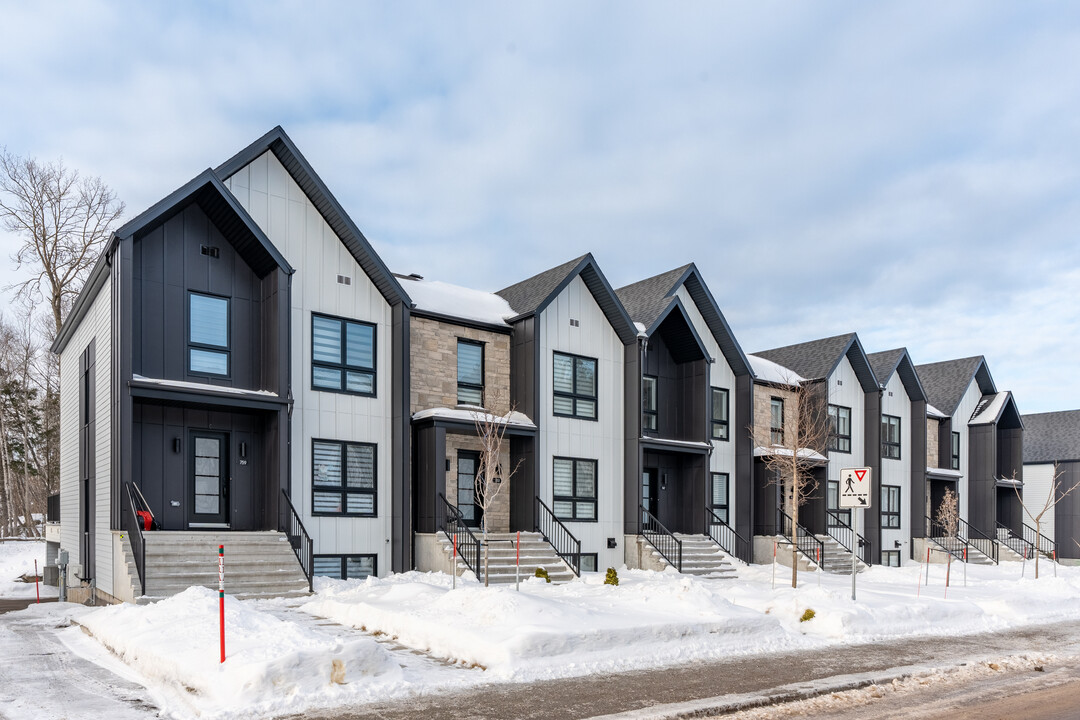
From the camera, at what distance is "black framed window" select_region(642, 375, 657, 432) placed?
2692 cm

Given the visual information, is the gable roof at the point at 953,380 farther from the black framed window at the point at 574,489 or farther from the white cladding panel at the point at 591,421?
the black framed window at the point at 574,489

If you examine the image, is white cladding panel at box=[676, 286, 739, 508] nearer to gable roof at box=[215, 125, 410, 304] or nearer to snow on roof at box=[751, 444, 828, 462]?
snow on roof at box=[751, 444, 828, 462]

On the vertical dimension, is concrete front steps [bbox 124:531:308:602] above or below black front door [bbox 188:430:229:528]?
below

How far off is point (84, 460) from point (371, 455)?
6.57 m

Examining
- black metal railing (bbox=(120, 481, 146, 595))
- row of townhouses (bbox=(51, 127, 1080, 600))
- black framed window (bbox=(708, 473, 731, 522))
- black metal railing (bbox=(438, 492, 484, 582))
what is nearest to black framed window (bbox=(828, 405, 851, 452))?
→ row of townhouses (bbox=(51, 127, 1080, 600))

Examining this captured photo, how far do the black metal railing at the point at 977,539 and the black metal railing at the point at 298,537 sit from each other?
2850 cm

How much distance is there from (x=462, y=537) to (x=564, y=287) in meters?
7.50

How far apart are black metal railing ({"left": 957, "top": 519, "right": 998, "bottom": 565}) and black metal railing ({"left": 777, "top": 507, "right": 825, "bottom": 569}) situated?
35.6 feet

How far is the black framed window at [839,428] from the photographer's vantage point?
1255 inches

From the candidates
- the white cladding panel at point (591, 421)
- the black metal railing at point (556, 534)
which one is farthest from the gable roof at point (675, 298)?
the black metal railing at point (556, 534)

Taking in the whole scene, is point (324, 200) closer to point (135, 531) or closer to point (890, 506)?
point (135, 531)

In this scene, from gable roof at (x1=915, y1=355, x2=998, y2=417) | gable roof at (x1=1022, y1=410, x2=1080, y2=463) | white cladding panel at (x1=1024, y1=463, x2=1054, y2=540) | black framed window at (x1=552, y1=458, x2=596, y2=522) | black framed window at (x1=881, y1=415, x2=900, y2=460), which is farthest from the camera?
gable roof at (x1=1022, y1=410, x2=1080, y2=463)

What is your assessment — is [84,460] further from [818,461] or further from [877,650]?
[818,461]

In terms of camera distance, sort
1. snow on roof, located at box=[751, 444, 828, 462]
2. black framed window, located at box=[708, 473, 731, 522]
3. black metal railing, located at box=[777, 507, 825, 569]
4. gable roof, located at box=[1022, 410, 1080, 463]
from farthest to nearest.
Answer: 1. gable roof, located at box=[1022, 410, 1080, 463]
2. snow on roof, located at box=[751, 444, 828, 462]
3. black framed window, located at box=[708, 473, 731, 522]
4. black metal railing, located at box=[777, 507, 825, 569]
